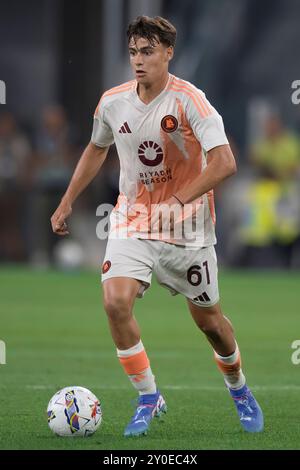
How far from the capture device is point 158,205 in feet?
25.4

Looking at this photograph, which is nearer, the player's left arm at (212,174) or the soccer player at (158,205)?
the player's left arm at (212,174)

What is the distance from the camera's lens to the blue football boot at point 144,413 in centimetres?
741

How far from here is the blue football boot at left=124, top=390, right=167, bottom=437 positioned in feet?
24.3

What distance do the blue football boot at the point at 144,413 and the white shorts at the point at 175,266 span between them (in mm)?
639

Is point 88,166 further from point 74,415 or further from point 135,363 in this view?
point 74,415

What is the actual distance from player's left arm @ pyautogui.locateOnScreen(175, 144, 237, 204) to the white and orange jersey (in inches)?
6.0

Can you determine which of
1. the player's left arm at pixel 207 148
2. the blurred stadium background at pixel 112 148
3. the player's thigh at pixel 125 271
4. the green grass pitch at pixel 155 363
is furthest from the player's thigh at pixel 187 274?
the blurred stadium background at pixel 112 148

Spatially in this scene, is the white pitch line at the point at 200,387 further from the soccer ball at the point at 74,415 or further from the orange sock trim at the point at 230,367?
the soccer ball at the point at 74,415

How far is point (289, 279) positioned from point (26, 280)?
4.15 meters

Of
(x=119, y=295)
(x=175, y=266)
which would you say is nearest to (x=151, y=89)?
(x=175, y=266)

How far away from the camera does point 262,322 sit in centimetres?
1441

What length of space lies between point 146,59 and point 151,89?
8.6 inches

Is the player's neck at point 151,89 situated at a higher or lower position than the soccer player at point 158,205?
higher

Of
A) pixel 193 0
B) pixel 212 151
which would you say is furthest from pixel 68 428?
pixel 193 0
